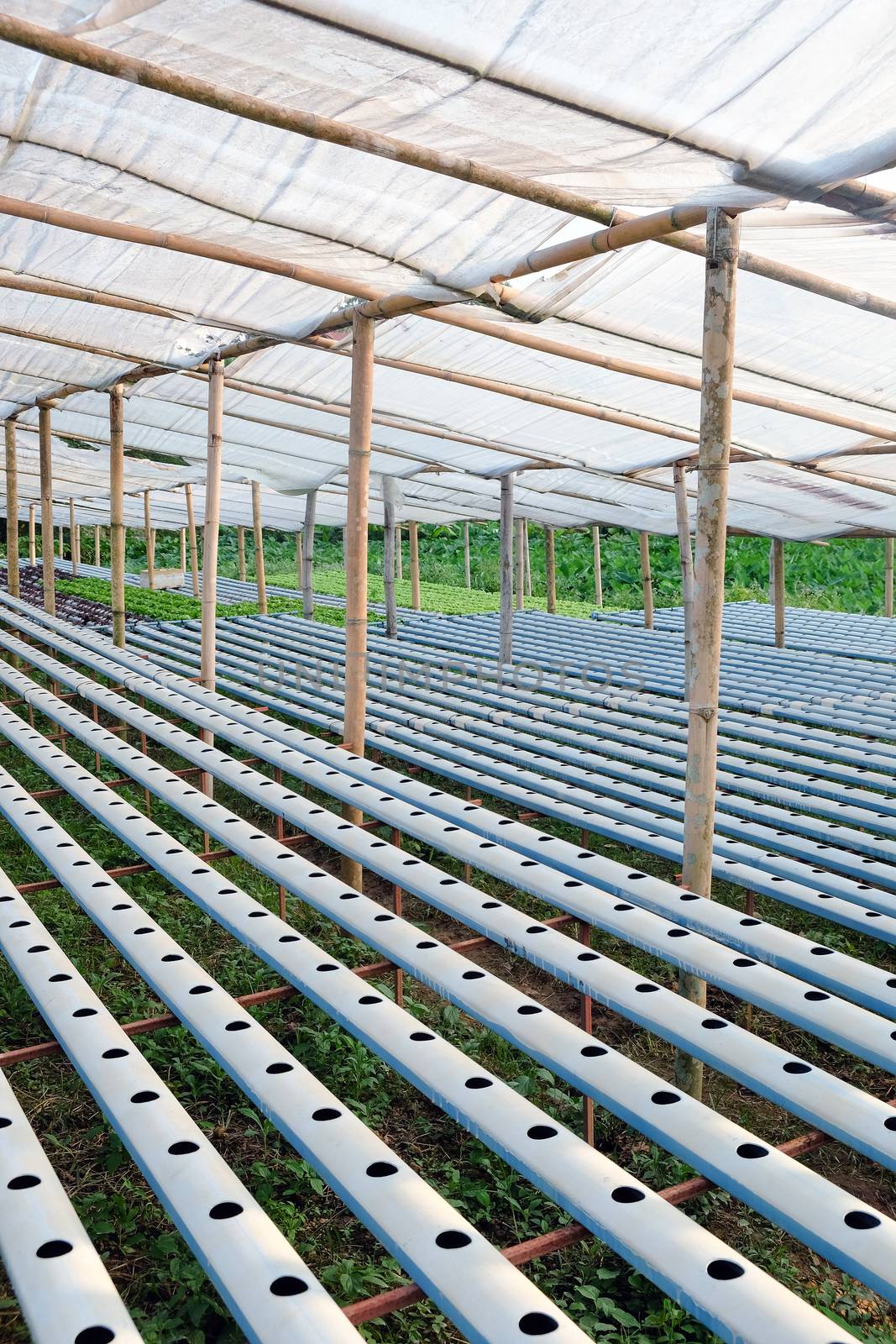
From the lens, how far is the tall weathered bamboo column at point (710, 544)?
3609mm

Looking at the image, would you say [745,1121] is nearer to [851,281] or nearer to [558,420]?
[851,281]

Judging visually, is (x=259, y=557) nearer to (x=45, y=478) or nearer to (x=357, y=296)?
(x=45, y=478)

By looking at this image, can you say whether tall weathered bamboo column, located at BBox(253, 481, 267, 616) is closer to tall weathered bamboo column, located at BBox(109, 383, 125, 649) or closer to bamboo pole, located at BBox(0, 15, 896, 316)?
tall weathered bamboo column, located at BBox(109, 383, 125, 649)

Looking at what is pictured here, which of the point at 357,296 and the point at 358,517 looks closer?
the point at 357,296

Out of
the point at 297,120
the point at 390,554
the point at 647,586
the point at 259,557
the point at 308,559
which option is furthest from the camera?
the point at 259,557

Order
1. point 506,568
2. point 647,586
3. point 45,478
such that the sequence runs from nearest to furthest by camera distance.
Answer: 1. point 506,568
2. point 45,478
3. point 647,586

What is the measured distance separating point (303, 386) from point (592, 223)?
3729 millimetres

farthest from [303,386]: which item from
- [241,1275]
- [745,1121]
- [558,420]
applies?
[241,1275]

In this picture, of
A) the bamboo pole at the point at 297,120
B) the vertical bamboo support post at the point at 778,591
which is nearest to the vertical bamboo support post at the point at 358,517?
the bamboo pole at the point at 297,120

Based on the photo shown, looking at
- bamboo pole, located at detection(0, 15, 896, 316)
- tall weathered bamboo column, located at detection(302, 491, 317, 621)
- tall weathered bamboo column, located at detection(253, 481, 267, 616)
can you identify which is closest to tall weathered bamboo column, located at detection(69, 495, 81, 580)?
tall weathered bamboo column, located at detection(253, 481, 267, 616)

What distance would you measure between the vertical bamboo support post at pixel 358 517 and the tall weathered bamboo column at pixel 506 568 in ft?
13.5

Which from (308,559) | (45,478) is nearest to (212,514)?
(45,478)

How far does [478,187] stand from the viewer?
3916 millimetres

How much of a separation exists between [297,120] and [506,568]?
737 cm
